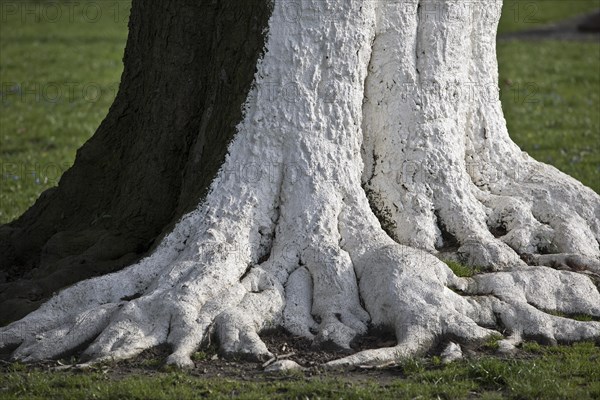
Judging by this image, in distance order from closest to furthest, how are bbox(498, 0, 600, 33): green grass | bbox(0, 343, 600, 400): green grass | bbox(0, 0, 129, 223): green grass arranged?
bbox(0, 343, 600, 400): green grass < bbox(0, 0, 129, 223): green grass < bbox(498, 0, 600, 33): green grass

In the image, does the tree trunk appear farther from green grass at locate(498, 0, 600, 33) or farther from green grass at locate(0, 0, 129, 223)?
green grass at locate(498, 0, 600, 33)

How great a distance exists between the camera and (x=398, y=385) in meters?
5.62

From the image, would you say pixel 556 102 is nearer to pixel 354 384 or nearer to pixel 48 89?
pixel 48 89

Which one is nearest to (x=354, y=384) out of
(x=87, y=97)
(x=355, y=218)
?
(x=355, y=218)

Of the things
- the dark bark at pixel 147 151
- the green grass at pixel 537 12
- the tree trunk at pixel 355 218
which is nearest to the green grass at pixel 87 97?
the green grass at pixel 537 12

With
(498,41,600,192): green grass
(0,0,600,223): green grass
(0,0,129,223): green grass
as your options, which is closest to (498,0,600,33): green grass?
(0,0,600,223): green grass

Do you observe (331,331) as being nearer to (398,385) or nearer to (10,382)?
(398,385)

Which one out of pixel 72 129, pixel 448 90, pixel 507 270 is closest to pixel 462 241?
pixel 507 270

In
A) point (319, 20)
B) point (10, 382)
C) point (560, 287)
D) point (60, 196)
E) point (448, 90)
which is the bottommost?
point (10, 382)

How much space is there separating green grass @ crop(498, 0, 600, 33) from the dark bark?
21139 millimetres

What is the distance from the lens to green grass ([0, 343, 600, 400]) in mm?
5453

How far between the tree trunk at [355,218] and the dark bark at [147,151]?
0.05 metres

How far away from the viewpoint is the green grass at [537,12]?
2920 centimetres

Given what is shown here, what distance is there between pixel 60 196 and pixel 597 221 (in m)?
4.36
